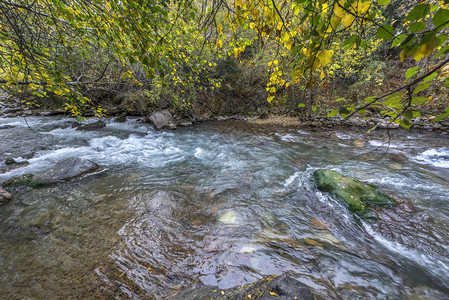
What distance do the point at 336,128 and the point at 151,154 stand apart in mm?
10057

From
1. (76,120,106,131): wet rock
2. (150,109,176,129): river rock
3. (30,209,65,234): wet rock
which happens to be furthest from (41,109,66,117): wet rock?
(30,209,65,234): wet rock

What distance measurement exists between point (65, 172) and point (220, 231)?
15.9 ft

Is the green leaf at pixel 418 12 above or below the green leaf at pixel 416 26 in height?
above

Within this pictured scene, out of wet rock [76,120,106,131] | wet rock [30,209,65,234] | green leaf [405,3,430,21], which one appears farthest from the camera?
wet rock [76,120,106,131]

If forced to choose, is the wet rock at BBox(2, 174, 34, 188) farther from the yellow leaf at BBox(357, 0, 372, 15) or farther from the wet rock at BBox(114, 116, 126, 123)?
the wet rock at BBox(114, 116, 126, 123)

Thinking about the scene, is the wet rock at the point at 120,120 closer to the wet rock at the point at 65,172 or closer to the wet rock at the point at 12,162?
the wet rock at the point at 12,162

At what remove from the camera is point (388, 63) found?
13.8 meters

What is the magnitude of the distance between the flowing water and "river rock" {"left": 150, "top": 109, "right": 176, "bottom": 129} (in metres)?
5.73

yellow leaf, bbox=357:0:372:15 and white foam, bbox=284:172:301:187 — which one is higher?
yellow leaf, bbox=357:0:372:15

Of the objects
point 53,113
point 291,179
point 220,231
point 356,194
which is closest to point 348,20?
point 220,231

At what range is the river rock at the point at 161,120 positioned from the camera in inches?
468

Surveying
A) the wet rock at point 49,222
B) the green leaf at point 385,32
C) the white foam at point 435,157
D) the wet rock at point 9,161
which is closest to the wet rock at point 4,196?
the wet rock at point 49,222

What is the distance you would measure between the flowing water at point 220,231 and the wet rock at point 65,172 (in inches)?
12.7

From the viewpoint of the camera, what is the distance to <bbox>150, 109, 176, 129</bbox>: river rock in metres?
11.9
